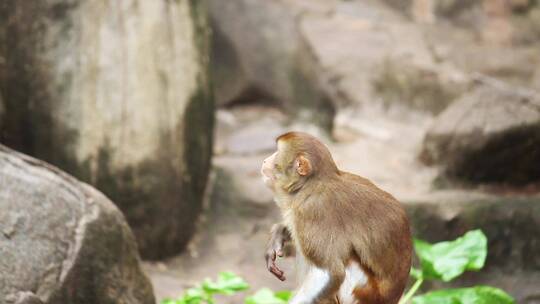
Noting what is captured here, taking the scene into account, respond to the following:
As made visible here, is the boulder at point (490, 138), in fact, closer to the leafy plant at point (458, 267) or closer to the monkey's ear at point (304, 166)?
the leafy plant at point (458, 267)

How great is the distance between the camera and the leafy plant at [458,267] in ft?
14.7

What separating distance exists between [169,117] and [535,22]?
4671mm

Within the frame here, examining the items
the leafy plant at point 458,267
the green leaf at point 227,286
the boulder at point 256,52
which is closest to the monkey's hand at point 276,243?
the green leaf at point 227,286

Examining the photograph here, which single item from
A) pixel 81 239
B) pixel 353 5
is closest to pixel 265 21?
pixel 353 5

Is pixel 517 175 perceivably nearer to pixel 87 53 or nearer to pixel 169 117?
pixel 169 117

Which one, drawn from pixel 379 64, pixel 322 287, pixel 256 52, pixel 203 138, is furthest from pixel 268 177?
pixel 256 52

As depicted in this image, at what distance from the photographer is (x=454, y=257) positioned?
4594 mm

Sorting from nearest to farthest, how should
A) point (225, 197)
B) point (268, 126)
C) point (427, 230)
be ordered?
point (427, 230)
point (225, 197)
point (268, 126)

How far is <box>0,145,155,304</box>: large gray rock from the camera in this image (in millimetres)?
3734

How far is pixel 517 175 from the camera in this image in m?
6.45

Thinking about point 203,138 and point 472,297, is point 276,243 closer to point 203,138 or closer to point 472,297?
point 472,297

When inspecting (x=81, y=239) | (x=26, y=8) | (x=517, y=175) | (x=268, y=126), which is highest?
(x=26, y=8)

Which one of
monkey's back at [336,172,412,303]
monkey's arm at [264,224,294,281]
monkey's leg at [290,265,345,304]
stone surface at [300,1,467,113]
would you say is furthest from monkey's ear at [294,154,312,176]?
stone surface at [300,1,467,113]

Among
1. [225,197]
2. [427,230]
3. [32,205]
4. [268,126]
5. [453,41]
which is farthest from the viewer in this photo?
[453,41]
